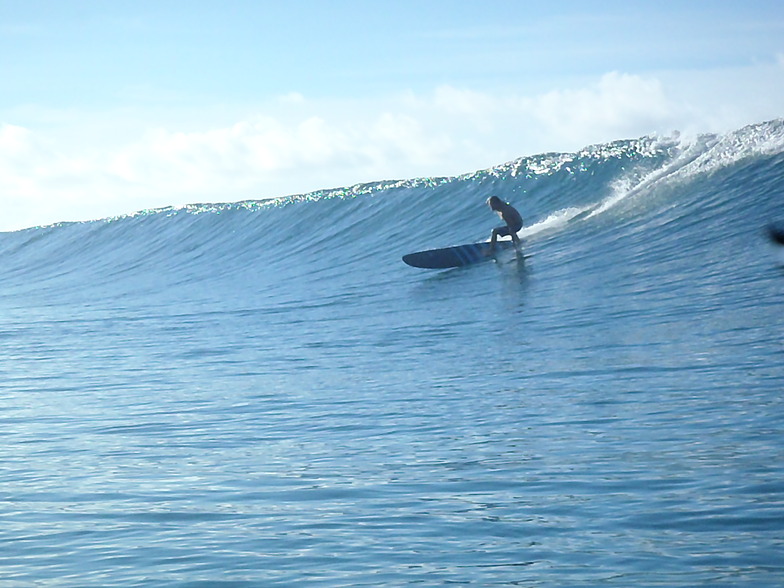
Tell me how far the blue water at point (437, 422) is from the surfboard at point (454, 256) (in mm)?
220

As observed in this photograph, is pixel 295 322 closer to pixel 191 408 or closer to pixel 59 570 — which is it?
pixel 191 408

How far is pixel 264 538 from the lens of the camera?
174 inches

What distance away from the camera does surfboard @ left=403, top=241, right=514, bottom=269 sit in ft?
54.5

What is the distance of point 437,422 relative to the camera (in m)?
6.66

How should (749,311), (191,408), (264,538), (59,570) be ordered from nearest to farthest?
(59,570) → (264,538) → (191,408) → (749,311)

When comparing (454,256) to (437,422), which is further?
(454,256)

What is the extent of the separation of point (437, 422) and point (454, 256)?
10.1 meters

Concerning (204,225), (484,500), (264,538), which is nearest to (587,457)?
(484,500)

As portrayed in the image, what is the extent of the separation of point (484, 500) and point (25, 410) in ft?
14.6

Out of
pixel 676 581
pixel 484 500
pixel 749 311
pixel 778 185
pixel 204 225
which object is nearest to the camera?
pixel 676 581

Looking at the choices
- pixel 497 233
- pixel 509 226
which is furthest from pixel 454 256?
pixel 509 226

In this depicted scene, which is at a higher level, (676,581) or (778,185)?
(778,185)

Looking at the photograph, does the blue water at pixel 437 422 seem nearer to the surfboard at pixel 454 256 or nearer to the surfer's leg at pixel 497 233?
the surfboard at pixel 454 256

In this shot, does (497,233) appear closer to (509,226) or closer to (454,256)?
(509,226)
